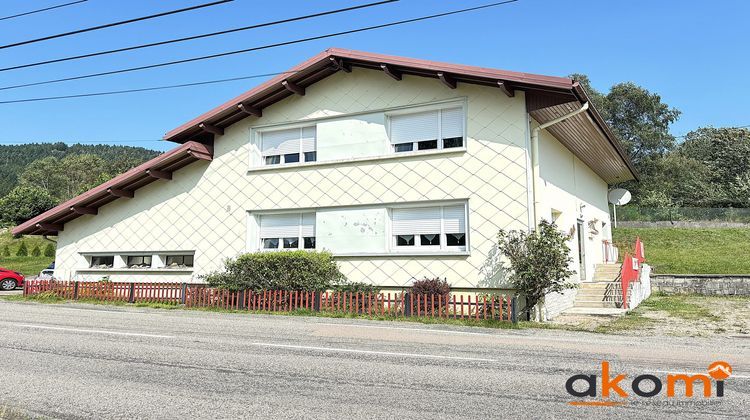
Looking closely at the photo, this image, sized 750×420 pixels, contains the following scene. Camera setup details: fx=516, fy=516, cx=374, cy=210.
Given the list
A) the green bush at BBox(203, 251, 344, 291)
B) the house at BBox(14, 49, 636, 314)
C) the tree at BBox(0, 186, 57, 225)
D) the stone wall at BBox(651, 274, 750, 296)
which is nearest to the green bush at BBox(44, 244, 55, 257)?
the tree at BBox(0, 186, 57, 225)

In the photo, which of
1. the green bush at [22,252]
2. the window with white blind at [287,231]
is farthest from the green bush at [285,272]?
the green bush at [22,252]

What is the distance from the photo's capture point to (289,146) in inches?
654

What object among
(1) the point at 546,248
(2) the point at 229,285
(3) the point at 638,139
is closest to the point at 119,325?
(2) the point at 229,285

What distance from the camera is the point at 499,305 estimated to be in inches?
465

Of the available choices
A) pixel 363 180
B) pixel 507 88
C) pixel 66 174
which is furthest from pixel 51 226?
pixel 66 174

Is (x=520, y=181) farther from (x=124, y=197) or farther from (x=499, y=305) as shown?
(x=124, y=197)

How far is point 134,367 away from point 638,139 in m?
56.5

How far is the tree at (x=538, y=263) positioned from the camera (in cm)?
1185

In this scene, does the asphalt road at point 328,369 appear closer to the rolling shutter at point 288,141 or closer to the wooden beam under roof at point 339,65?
the rolling shutter at point 288,141

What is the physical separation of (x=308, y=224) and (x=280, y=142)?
2.92 m

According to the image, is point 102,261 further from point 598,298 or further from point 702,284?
point 702,284

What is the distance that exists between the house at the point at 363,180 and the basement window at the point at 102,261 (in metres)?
0.06

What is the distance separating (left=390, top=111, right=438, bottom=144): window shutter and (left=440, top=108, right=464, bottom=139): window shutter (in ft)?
0.77

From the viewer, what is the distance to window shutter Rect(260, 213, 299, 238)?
1623 centimetres
